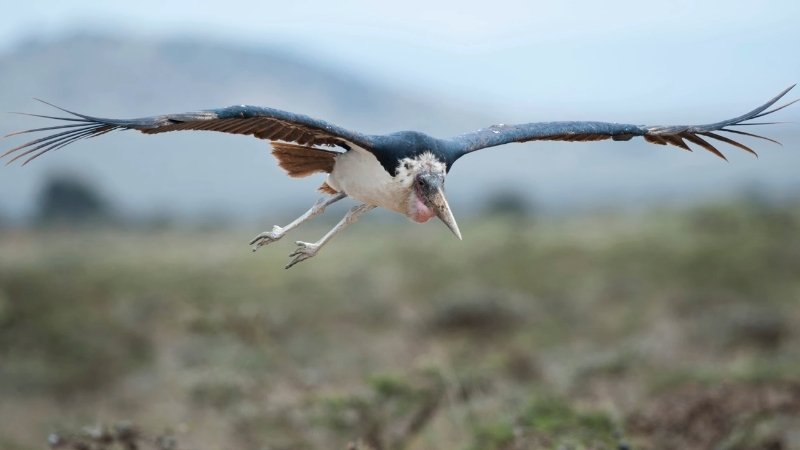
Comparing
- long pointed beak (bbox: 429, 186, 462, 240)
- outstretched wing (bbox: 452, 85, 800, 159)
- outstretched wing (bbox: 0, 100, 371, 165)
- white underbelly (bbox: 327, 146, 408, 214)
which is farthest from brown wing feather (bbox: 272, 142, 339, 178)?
long pointed beak (bbox: 429, 186, 462, 240)

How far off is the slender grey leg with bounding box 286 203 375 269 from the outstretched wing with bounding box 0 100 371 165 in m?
0.84

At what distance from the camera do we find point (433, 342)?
78.5 ft

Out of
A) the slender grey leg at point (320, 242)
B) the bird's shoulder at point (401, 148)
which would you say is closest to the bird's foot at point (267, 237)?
the slender grey leg at point (320, 242)

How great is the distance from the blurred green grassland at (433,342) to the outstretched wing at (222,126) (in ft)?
7.24

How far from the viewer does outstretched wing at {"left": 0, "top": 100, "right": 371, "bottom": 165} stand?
694 cm

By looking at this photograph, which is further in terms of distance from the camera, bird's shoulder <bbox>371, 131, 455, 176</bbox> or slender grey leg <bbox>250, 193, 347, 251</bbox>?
slender grey leg <bbox>250, 193, 347, 251</bbox>

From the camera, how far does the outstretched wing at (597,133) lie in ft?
28.5

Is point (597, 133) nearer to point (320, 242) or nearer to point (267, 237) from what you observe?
point (320, 242)

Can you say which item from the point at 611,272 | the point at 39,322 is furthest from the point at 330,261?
the point at 39,322

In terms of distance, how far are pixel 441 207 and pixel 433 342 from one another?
1600 centimetres

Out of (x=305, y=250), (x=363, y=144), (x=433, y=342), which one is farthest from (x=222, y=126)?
(x=433, y=342)

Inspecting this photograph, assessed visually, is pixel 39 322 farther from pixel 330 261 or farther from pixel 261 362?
pixel 330 261

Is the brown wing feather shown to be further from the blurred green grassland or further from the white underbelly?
the blurred green grassland

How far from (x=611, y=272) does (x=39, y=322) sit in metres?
18.3
